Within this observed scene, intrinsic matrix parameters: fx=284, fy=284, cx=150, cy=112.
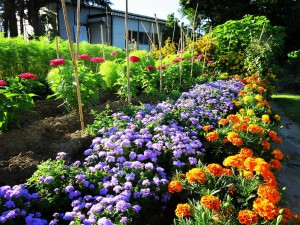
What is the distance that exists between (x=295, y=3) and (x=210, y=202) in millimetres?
19143

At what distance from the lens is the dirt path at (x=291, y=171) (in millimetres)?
3261

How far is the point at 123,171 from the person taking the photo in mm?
2486

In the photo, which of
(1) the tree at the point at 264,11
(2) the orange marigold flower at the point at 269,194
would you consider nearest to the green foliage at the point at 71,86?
(2) the orange marigold flower at the point at 269,194

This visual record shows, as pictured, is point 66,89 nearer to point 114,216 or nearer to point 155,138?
point 155,138

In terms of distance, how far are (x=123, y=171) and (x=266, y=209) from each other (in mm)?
1206

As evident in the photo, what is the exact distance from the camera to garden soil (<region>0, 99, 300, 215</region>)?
2.88 metres

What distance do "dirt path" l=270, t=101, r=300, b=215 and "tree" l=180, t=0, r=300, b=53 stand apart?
41.7 ft

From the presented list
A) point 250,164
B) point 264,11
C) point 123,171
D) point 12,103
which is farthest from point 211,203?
point 264,11

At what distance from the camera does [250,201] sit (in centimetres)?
229

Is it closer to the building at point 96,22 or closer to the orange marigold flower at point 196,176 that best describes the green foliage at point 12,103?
the orange marigold flower at point 196,176

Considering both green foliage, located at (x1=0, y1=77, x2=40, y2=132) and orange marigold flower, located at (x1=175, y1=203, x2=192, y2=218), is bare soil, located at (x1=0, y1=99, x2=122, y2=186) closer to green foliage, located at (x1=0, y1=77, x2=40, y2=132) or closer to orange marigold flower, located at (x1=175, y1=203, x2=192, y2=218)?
green foliage, located at (x1=0, y1=77, x2=40, y2=132)

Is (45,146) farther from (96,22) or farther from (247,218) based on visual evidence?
(96,22)

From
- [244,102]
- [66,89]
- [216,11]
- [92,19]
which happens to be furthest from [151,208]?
[92,19]

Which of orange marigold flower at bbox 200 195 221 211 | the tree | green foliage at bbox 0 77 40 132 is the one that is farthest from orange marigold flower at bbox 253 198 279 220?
the tree
